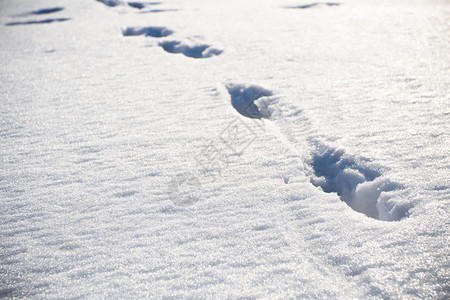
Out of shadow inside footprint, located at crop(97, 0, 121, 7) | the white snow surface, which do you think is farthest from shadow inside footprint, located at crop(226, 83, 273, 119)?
shadow inside footprint, located at crop(97, 0, 121, 7)

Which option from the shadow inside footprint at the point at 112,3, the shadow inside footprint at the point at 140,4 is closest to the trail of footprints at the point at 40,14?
the shadow inside footprint at the point at 112,3

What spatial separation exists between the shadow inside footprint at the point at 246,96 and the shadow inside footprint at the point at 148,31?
1917 millimetres

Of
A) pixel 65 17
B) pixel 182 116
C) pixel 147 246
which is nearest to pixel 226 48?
pixel 182 116

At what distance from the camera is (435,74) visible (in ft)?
8.87

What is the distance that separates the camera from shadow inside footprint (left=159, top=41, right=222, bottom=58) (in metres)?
3.51

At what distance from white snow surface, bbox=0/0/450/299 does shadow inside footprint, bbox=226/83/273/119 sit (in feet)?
0.05

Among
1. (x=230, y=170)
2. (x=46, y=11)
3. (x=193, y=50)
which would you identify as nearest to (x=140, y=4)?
(x=46, y=11)

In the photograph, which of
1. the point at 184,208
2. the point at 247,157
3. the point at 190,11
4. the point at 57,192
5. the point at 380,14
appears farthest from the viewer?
the point at 190,11

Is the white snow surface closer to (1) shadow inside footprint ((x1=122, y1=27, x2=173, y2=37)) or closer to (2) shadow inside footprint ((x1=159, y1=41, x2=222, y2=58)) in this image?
(2) shadow inside footprint ((x1=159, y1=41, x2=222, y2=58))

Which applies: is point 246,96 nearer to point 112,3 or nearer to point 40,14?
point 112,3

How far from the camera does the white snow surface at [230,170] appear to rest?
4.05 feet

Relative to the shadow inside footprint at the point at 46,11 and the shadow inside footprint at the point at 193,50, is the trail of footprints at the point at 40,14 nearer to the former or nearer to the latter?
the shadow inside footprint at the point at 46,11

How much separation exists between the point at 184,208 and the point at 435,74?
246 cm

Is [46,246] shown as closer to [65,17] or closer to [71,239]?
[71,239]
